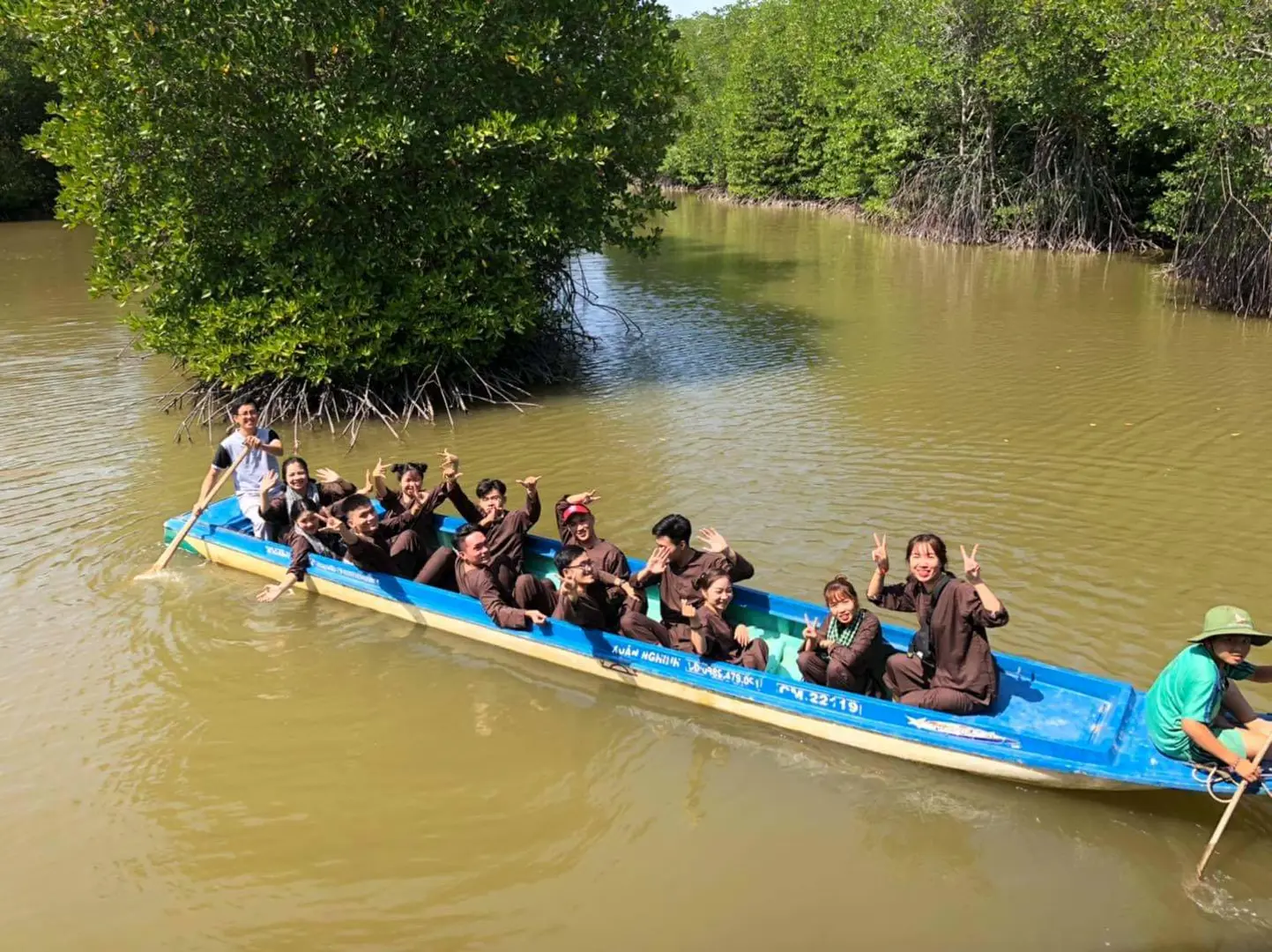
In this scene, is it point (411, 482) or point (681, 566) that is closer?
point (681, 566)

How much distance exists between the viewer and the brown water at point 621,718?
504 centimetres

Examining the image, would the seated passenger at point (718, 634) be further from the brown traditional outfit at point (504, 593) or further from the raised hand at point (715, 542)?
the brown traditional outfit at point (504, 593)

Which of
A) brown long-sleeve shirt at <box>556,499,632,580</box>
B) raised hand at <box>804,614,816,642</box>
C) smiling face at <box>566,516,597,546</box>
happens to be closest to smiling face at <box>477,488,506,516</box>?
brown long-sleeve shirt at <box>556,499,632,580</box>

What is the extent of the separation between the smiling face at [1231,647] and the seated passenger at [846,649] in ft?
5.97

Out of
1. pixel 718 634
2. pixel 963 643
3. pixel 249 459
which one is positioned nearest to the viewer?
pixel 963 643

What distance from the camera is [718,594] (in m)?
6.44

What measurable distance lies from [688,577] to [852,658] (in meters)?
1.39

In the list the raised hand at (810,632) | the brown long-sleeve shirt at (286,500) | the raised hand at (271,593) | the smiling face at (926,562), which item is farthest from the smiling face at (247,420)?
the smiling face at (926,562)

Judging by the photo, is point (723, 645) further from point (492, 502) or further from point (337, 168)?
point (337, 168)

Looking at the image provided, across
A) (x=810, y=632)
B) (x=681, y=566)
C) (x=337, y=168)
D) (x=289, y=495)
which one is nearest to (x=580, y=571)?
(x=681, y=566)

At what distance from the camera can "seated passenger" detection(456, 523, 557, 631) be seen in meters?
7.00

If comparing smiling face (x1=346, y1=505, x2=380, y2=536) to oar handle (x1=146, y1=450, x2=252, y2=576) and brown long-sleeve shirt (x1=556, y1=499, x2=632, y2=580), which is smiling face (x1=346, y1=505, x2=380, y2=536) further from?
oar handle (x1=146, y1=450, x2=252, y2=576)

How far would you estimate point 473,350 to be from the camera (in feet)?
43.2

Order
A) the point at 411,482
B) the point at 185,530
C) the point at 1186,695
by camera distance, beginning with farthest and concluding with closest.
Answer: the point at 185,530
the point at 411,482
the point at 1186,695
